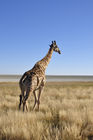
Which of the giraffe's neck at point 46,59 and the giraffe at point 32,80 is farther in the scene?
the giraffe's neck at point 46,59

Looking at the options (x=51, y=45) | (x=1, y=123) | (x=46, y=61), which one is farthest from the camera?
(x=51, y=45)

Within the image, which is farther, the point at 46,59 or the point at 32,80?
the point at 46,59

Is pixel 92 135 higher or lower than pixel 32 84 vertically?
lower

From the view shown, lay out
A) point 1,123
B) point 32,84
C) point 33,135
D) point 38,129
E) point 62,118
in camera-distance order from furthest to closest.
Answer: point 32,84
point 62,118
point 1,123
point 38,129
point 33,135

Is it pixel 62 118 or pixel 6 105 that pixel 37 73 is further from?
pixel 6 105

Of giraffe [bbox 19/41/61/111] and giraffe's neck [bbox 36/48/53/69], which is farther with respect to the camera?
giraffe's neck [bbox 36/48/53/69]

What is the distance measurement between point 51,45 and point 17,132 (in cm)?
539

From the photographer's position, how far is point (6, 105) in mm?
8953

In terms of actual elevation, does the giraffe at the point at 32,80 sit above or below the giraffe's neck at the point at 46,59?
below

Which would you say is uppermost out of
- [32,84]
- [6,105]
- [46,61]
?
[46,61]

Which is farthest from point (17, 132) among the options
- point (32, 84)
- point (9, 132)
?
point (32, 84)

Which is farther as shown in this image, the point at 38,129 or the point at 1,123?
the point at 1,123

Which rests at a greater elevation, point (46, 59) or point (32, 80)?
point (46, 59)

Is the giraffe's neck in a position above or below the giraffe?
above
